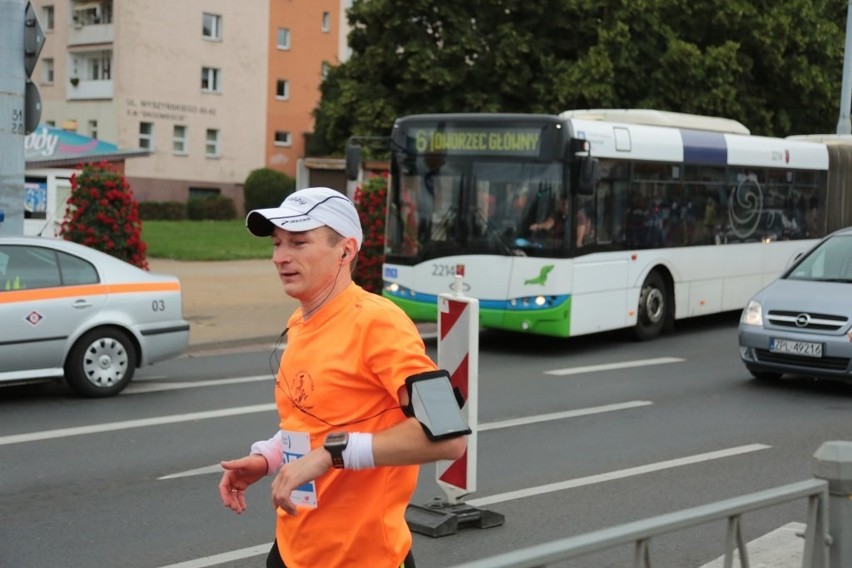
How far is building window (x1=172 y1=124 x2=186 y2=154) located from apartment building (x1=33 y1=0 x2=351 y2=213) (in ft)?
0.16

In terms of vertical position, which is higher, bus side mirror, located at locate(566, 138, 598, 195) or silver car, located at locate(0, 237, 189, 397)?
bus side mirror, located at locate(566, 138, 598, 195)

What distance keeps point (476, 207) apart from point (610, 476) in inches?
283

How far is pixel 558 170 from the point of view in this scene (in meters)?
15.5

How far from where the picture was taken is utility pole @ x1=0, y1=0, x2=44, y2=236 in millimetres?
13555

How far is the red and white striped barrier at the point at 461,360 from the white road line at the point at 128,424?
3.83 metres

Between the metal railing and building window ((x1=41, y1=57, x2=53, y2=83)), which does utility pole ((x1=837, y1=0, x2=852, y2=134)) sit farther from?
building window ((x1=41, y1=57, x2=53, y2=83))

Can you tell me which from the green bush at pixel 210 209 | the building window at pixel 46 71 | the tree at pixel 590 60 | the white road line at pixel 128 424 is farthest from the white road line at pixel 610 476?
the building window at pixel 46 71

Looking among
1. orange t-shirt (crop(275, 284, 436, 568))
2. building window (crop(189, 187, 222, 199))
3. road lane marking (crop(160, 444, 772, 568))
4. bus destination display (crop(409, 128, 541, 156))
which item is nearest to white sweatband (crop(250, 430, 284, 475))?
orange t-shirt (crop(275, 284, 436, 568))

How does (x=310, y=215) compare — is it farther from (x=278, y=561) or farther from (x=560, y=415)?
(x=560, y=415)

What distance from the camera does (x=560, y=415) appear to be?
11.5 meters

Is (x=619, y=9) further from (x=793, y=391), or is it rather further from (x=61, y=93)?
(x=61, y=93)

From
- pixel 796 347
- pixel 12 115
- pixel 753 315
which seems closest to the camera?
pixel 796 347

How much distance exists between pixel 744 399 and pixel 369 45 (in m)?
27.5

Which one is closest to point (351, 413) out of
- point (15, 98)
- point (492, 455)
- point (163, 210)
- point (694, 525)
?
point (694, 525)
